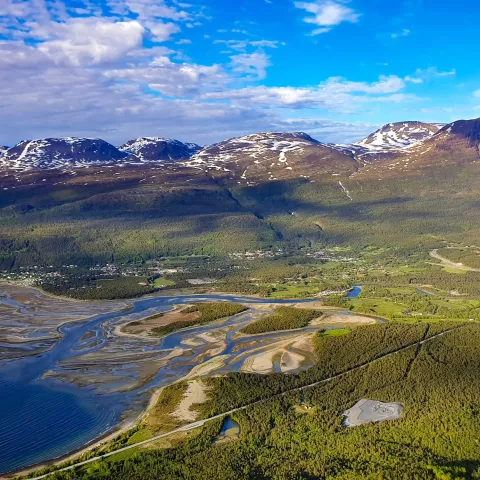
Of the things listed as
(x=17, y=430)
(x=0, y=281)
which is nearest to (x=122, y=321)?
(x=17, y=430)

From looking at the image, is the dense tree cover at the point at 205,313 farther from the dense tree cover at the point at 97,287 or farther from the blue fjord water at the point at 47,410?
the dense tree cover at the point at 97,287

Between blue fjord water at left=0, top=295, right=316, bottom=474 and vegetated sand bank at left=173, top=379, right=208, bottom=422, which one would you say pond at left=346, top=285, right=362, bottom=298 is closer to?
blue fjord water at left=0, top=295, right=316, bottom=474

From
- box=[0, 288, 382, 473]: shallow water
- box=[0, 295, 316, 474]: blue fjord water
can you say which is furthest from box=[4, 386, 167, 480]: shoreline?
box=[0, 288, 382, 473]: shallow water

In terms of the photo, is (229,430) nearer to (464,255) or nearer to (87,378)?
(87,378)

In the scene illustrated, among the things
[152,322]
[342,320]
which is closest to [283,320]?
[342,320]

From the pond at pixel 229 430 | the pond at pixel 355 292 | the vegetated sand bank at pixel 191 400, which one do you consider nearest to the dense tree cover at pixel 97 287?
the pond at pixel 355 292

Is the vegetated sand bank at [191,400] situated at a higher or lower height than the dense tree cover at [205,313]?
lower

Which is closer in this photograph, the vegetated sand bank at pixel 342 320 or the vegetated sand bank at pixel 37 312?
the vegetated sand bank at pixel 37 312
